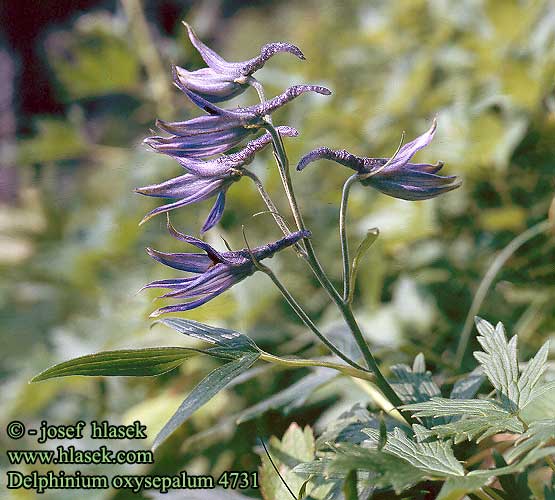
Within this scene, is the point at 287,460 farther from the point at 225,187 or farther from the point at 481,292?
the point at 481,292

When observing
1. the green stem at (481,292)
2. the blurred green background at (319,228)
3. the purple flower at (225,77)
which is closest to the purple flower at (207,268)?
the purple flower at (225,77)

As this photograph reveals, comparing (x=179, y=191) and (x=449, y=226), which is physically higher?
(x=449, y=226)

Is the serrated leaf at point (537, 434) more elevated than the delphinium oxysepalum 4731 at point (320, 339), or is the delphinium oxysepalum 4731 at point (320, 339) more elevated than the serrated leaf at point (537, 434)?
the delphinium oxysepalum 4731 at point (320, 339)

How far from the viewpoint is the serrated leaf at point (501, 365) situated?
551 mm

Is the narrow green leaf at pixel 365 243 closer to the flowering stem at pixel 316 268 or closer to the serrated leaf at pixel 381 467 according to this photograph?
the flowering stem at pixel 316 268

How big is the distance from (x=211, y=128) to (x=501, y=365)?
330mm

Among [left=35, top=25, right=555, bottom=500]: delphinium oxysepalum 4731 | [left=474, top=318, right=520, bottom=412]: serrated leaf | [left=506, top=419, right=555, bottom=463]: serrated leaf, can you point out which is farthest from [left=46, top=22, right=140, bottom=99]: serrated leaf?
[left=506, top=419, right=555, bottom=463]: serrated leaf

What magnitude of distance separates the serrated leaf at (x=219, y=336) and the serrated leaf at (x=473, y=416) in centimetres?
14

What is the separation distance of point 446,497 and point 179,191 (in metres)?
0.34

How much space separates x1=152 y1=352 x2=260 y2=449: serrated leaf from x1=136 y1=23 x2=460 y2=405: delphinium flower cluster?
0.20 ft

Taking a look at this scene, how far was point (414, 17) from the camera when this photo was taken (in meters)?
Answer: 2.01

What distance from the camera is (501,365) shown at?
0.58 meters

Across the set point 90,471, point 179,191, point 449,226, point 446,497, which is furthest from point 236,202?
point 446,497

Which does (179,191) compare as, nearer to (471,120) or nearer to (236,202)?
(471,120)
